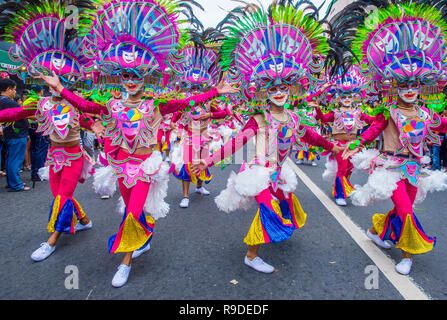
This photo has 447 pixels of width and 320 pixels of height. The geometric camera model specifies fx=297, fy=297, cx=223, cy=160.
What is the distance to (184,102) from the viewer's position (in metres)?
3.04

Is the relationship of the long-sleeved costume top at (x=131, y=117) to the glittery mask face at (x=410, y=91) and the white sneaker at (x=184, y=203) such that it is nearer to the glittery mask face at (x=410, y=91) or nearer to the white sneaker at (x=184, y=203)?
the glittery mask face at (x=410, y=91)

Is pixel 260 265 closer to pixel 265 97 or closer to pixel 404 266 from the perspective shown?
pixel 404 266

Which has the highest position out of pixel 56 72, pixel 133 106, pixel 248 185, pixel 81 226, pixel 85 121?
pixel 56 72

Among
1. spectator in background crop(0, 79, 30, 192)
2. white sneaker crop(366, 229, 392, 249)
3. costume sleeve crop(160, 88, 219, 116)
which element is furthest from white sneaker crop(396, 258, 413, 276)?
spectator in background crop(0, 79, 30, 192)

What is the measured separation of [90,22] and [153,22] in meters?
0.72

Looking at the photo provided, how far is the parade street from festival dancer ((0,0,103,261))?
459mm

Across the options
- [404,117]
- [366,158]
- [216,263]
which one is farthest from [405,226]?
[216,263]

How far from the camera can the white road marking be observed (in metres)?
2.56

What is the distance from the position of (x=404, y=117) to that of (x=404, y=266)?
1.51 metres

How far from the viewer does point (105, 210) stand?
4.75m

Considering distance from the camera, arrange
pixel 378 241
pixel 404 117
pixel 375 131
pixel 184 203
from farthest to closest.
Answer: pixel 184 203, pixel 378 241, pixel 375 131, pixel 404 117

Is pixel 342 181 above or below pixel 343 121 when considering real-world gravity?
below
